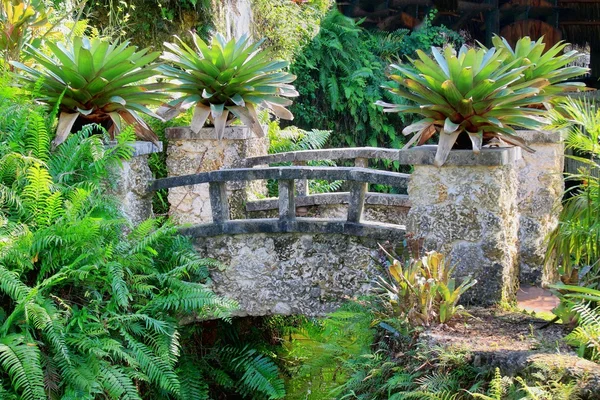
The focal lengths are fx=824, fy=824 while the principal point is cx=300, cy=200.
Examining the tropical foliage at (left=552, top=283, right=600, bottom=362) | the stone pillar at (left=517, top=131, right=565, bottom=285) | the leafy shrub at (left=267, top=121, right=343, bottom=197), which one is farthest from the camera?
the leafy shrub at (left=267, top=121, right=343, bottom=197)

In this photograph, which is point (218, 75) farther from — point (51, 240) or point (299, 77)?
point (299, 77)

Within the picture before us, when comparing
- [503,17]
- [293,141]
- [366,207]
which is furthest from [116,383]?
[503,17]

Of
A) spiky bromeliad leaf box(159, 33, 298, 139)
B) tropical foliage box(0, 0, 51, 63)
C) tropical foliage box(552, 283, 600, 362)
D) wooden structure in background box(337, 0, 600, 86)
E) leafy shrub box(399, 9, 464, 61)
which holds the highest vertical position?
wooden structure in background box(337, 0, 600, 86)

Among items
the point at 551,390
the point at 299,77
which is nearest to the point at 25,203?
the point at 551,390

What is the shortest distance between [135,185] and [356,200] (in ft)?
6.40

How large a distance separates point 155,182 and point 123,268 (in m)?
1.19

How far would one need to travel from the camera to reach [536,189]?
8062 mm

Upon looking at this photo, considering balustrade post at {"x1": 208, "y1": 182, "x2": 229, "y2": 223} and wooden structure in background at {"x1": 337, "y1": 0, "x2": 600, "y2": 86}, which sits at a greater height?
wooden structure in background at {"x1": 337, "y1": 0, "x2": 600, "y2": 86}

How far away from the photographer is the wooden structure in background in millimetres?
16125

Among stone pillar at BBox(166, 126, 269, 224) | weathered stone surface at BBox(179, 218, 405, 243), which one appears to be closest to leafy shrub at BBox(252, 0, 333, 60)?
stone pillar at BBox(166, 126, 269, 224)

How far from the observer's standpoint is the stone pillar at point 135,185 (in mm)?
6996

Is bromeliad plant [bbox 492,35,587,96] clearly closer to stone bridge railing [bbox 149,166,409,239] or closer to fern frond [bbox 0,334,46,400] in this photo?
stone bridge railing [bbox 149,166,409,239]

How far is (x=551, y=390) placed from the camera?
4203 millimetres

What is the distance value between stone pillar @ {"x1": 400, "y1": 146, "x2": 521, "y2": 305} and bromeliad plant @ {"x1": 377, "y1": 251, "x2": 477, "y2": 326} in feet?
1.48
